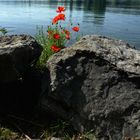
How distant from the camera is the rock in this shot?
15.2 ft

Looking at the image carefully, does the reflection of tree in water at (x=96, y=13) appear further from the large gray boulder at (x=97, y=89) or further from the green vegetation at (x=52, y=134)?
the green vegetation at (x=52, y=134)

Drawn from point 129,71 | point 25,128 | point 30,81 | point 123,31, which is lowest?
point 123,31

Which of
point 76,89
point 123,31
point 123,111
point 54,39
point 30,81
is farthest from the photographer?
point 123,31

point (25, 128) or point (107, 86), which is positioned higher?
point (107, 86)

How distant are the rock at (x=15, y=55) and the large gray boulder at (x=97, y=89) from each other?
324 millimetres

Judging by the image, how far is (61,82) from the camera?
4836mm

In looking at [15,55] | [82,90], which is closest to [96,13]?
[82,90]

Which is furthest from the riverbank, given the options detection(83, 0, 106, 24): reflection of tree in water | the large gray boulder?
detection(83, 0, 106, 24): reflection of tree in water

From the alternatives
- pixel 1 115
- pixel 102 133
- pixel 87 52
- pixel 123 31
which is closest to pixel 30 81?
pixel 1 115

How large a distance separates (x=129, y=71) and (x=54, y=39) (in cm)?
288

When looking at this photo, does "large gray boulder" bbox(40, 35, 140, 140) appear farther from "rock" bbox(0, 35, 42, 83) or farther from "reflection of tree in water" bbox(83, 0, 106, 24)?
"reflection of tree in water" bbox(83, 0, 106, 24)

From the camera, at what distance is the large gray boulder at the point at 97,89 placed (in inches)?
179

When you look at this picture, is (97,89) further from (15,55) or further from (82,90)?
(15,55)

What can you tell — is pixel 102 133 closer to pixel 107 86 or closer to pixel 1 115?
pixel 107 86
